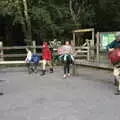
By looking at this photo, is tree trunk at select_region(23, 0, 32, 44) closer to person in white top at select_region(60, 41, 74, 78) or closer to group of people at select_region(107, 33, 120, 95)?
person in white top at select_region(60, 41, 74, 78)

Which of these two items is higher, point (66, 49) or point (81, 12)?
point (81, 12)

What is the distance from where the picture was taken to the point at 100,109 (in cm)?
1144

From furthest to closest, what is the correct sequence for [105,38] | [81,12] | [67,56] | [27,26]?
[81,12], [27,26], [105,38], [67,56]

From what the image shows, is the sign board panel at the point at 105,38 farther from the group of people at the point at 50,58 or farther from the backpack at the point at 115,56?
the backpack at the point at 115,56

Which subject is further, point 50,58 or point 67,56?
point 50,58

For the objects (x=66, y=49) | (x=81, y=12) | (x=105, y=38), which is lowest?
(x=66, y=49)

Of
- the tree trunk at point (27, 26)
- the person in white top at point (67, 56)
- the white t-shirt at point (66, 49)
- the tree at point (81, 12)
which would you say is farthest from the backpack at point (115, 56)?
the tree at point (81, 12)

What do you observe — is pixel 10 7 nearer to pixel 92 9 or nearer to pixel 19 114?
pixel 92 9

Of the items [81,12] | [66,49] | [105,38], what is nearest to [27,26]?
[81,12]

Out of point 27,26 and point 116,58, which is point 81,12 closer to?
point 27,26

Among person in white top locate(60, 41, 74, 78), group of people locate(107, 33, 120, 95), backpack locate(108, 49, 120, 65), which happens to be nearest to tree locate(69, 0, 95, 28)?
person in white top locate(60, 41, 74, 78)

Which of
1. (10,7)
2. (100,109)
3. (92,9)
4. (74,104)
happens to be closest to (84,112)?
(100,109)

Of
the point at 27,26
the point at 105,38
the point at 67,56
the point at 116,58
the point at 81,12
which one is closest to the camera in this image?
the point at 116,58

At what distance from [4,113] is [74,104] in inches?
81.5
